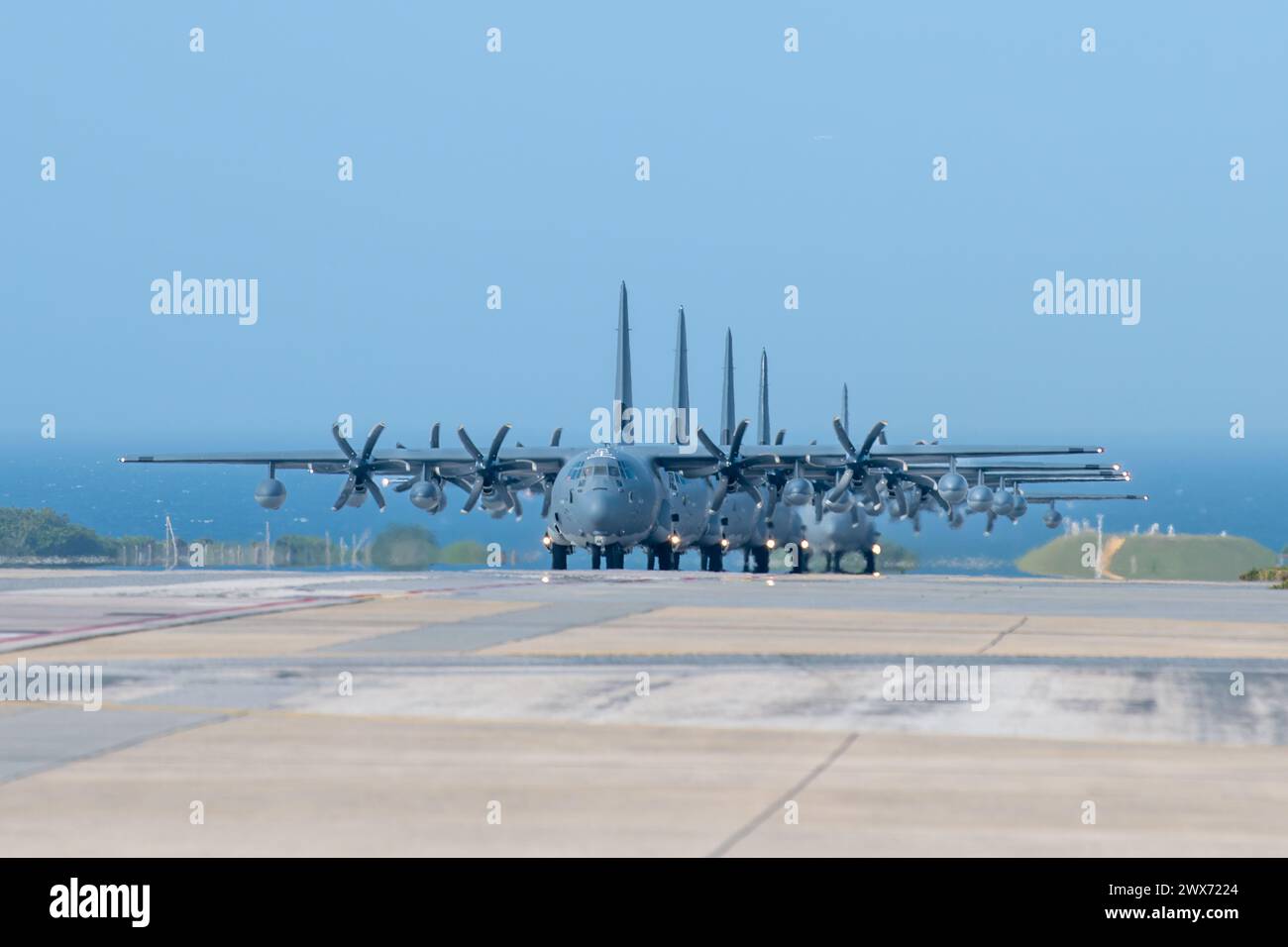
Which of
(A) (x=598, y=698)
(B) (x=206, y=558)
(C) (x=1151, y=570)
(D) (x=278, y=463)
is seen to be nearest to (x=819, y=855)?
(A) (x=598, y=698)

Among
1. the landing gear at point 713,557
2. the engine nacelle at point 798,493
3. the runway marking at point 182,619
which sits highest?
the engine nacelle at point 798,493

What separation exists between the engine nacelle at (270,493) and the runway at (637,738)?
2939cm

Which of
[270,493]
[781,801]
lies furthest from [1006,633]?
[270,493]

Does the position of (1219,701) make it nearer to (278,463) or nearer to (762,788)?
(762,788)

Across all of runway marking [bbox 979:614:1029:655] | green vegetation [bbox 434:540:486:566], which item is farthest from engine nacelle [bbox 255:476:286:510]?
runway marking [bbox 979:614:1029:655]

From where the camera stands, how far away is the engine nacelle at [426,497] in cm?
6019

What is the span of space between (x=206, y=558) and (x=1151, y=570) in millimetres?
68972

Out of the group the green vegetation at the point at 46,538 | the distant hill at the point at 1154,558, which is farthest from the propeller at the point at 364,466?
the distant hill at the point at 1154,558

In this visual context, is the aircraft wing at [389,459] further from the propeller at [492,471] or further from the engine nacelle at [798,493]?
the engine nacelle at [798,493]

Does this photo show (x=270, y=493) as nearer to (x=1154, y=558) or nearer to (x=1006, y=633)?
(x=1006, y=633)

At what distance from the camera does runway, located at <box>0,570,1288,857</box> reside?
11.7 meters

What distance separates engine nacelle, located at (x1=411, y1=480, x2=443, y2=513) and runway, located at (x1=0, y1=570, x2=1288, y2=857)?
96.4 ft

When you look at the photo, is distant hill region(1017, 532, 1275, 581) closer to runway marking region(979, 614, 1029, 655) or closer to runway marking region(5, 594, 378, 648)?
runway marking region(979, 614, 1029, 655)

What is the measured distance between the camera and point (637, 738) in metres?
15.9
